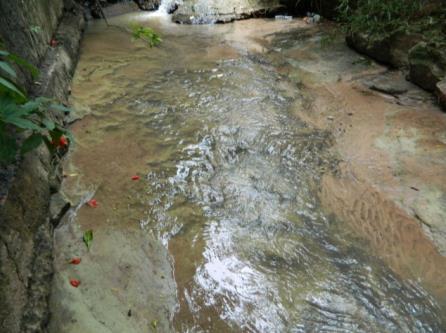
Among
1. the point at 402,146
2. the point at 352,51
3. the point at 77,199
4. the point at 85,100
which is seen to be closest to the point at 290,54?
the point at 352,51

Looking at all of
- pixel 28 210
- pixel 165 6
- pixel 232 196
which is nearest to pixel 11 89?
pixel 28 210

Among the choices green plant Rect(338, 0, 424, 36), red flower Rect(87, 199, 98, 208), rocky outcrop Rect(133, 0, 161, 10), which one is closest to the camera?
red flower Rect(87, 199, 98, 208)

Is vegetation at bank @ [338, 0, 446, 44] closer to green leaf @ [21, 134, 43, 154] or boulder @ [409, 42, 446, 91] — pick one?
A: boulder @ [409, 42, 446, 91]

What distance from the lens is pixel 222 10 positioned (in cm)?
817

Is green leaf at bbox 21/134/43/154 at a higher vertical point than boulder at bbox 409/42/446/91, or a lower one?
higher

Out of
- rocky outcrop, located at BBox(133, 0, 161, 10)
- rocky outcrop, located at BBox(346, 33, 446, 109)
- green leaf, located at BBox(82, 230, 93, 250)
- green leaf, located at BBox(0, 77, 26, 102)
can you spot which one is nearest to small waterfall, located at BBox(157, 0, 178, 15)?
rocky outcrop, located at BBox(133, 0, 161, 10)

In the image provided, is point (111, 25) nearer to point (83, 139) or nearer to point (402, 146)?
point (83, 139)

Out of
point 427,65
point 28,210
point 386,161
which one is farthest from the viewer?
point 427,65

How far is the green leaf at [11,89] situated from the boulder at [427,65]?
461 cm

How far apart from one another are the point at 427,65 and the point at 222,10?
5.03 meters

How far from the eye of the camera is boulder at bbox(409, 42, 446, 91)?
446cm

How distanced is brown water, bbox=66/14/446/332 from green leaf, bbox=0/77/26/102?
4.28 ft

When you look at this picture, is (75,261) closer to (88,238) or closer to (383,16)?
(88,238)

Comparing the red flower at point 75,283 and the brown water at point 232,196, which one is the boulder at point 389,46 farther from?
the red flower at point 75,283
